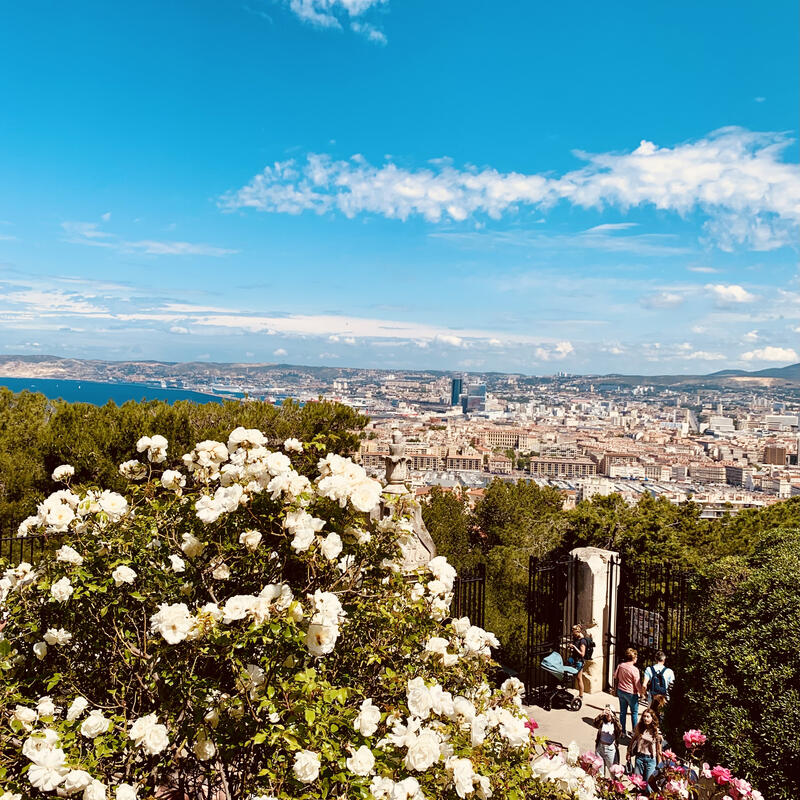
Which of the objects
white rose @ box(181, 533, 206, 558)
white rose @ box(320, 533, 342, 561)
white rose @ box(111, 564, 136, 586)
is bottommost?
white rose @ box(111, 564, 136, 586)

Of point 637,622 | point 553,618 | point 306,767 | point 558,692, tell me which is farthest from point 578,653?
point 306,767

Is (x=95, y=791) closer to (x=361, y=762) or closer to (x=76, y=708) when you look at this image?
(x=76, y=708)

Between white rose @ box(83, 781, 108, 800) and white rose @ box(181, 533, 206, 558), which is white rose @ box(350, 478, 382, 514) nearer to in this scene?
white rose @ box(181, 533, 206, 558)

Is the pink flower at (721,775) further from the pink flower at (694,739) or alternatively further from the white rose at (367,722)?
the white rose at (367,722)

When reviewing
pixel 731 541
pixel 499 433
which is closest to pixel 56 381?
pixel 499 433

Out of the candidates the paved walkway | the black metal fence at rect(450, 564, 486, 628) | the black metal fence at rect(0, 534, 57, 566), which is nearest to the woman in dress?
the paved walkway

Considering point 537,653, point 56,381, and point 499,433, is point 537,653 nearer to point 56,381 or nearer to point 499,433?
point 56,381
